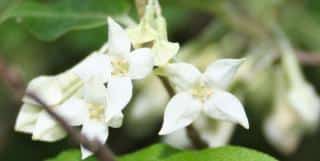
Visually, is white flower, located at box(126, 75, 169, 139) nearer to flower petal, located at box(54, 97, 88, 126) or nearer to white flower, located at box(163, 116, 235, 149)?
white flower, located at box(163, 116, 235, 149)

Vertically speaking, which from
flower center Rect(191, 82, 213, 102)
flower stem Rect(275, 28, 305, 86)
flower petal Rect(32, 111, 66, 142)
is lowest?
flower stem Rect(275, 28, 305, 86)

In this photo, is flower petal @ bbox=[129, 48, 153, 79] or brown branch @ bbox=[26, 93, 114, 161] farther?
flower petal @ bbox=[129, 48, 153, 79]

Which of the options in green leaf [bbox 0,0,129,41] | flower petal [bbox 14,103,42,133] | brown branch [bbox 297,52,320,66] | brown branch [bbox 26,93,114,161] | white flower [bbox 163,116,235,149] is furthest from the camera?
brown branch [bbox 297,52,320,66]

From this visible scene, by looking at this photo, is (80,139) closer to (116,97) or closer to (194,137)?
(116,97)

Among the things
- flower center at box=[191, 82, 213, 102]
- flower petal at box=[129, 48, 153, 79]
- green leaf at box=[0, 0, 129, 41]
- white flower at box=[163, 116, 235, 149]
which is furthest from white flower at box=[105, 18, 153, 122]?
white flower at box=[163, 116, 235, 149]

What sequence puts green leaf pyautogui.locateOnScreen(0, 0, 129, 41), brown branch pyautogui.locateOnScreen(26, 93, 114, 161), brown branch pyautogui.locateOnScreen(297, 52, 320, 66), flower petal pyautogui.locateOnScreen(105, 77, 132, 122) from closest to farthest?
brown branch pyautogui.locateOnScreen(26, 93, 114, 161) → flower petal pyautogui.locateOnScreen(105, 77, 132, 122) → green leaf pyautogui.locateOnScreen(0, 0, 129, 41) → brown branch pyautogui.locateOnScreen(297, 52, 320, 66)

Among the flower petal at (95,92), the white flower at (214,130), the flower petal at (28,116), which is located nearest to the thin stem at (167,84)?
the flower petal at (95,92)

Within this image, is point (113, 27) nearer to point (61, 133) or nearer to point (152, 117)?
point (61, 133)

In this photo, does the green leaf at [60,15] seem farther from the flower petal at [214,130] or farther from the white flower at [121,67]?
the flower petal at [214,130]

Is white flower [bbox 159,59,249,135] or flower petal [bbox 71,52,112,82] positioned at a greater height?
flower petal [bbox 71,52,112,82]
